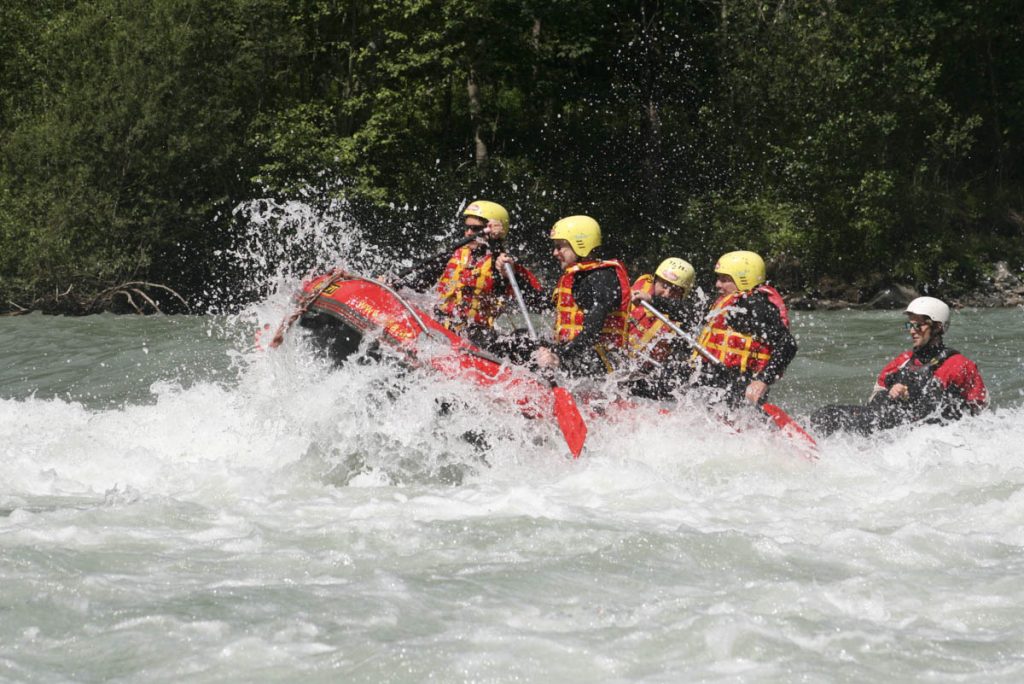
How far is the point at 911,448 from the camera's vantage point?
7484mm

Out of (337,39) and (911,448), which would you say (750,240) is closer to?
(337,39)

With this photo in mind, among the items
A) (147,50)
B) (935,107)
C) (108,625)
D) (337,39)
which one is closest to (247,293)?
(147,50)

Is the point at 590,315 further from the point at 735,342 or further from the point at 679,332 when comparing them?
the point at 735,342

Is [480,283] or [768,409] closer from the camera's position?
[768,409]

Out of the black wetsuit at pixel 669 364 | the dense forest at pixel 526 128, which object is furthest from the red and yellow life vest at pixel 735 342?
the dense forest at pixel 526 128

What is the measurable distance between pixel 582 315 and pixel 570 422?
34.2 inches

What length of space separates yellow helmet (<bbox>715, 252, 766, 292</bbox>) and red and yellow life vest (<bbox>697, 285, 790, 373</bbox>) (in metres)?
0.05

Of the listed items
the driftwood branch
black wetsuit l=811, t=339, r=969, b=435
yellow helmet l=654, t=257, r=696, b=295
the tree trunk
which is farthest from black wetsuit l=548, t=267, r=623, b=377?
the tree trunk

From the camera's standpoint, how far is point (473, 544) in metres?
5.54

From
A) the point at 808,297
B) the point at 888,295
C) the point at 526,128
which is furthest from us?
the point at 526,128

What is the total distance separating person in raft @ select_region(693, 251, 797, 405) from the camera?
7723 millimetres

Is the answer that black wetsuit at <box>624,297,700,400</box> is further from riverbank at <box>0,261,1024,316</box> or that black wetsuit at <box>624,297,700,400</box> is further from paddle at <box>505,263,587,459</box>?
riverbank at <box>0,261,1024,316</box>

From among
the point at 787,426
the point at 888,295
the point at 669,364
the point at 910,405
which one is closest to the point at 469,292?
the point at 669,364

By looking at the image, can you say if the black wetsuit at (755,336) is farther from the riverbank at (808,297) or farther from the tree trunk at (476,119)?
the tree trunk at (476,119)
